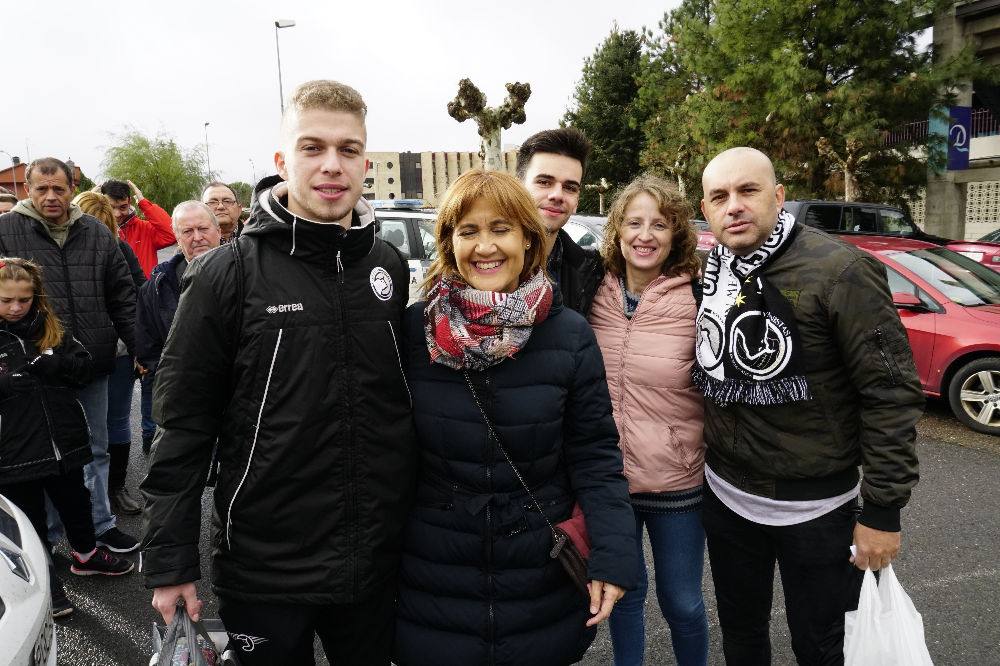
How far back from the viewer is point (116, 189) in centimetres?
571

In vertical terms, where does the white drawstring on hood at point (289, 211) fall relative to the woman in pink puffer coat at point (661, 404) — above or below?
above

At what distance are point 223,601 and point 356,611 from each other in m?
0.36

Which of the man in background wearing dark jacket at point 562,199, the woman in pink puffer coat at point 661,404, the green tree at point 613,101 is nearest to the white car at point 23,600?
the woman in pink puffer coat at point 661,404

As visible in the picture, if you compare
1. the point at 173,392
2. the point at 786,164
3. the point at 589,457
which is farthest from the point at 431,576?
the point at 786,164

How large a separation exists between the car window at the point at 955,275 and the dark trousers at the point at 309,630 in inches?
244

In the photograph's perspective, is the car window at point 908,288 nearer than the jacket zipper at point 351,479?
No

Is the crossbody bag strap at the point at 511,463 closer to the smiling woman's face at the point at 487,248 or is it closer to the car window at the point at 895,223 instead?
the smiling woman's face at the point at 487,248

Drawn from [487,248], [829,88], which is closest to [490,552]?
[487,248]

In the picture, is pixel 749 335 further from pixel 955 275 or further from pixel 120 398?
pixel 955 275

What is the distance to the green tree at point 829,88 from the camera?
13891 millimetres

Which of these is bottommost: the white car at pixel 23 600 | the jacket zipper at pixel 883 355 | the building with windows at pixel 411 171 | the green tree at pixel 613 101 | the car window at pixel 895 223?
the white car at pixel 23 600

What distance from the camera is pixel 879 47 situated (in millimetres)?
14211

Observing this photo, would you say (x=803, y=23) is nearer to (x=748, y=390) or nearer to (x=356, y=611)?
(x=748, y=390)

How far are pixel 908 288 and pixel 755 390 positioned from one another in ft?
17.1
